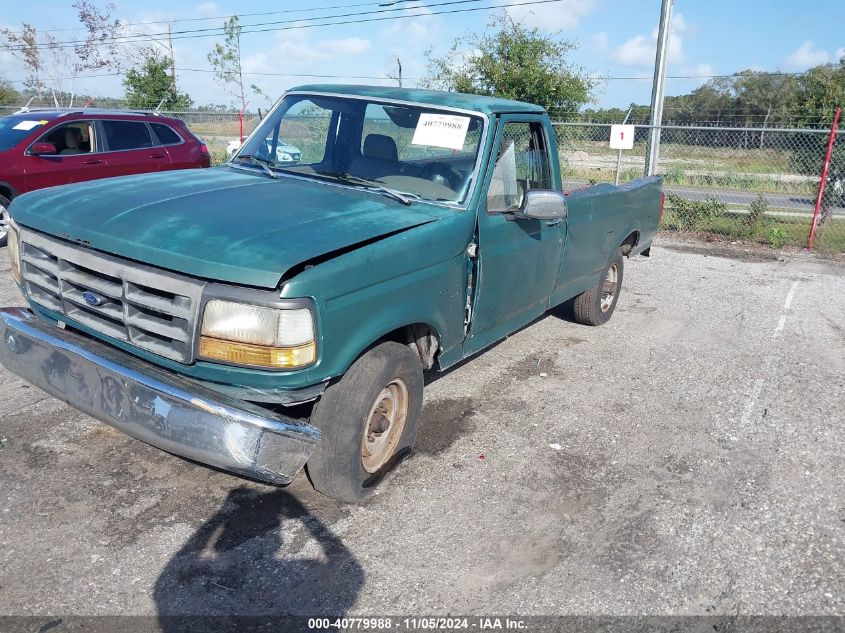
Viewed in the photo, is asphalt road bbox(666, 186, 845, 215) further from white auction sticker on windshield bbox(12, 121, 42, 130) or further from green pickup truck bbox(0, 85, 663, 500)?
white auction sticker on windshield bbox(12, 121, 42, 130)

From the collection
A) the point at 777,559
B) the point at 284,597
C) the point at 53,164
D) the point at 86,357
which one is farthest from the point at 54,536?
the point at 53,164

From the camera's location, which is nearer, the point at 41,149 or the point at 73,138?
the point at 41,149

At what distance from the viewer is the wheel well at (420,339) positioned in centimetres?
357

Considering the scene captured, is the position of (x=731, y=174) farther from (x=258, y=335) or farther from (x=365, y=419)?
(x=258, y=335)

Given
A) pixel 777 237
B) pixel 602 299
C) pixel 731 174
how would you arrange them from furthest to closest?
pixel 731 174 < pixel 777 237 < pixel 602 299

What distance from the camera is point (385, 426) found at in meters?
3.53

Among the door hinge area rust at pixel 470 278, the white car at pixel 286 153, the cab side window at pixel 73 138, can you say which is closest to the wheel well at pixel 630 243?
the door hinge area rust at pixel 470 278

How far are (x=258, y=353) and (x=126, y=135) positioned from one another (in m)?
8.01

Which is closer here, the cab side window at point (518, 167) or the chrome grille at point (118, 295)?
the chrome grille at point (118, 295)

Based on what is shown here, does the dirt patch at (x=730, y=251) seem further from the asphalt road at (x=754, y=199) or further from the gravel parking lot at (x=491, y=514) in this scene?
the gravel parking lot at (x=491, y=514)

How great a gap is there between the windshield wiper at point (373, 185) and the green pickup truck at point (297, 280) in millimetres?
15

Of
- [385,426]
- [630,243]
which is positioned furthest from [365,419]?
[630,243]

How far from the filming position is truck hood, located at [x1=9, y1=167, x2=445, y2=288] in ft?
9.23

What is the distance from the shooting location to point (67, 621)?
258 centimetres
